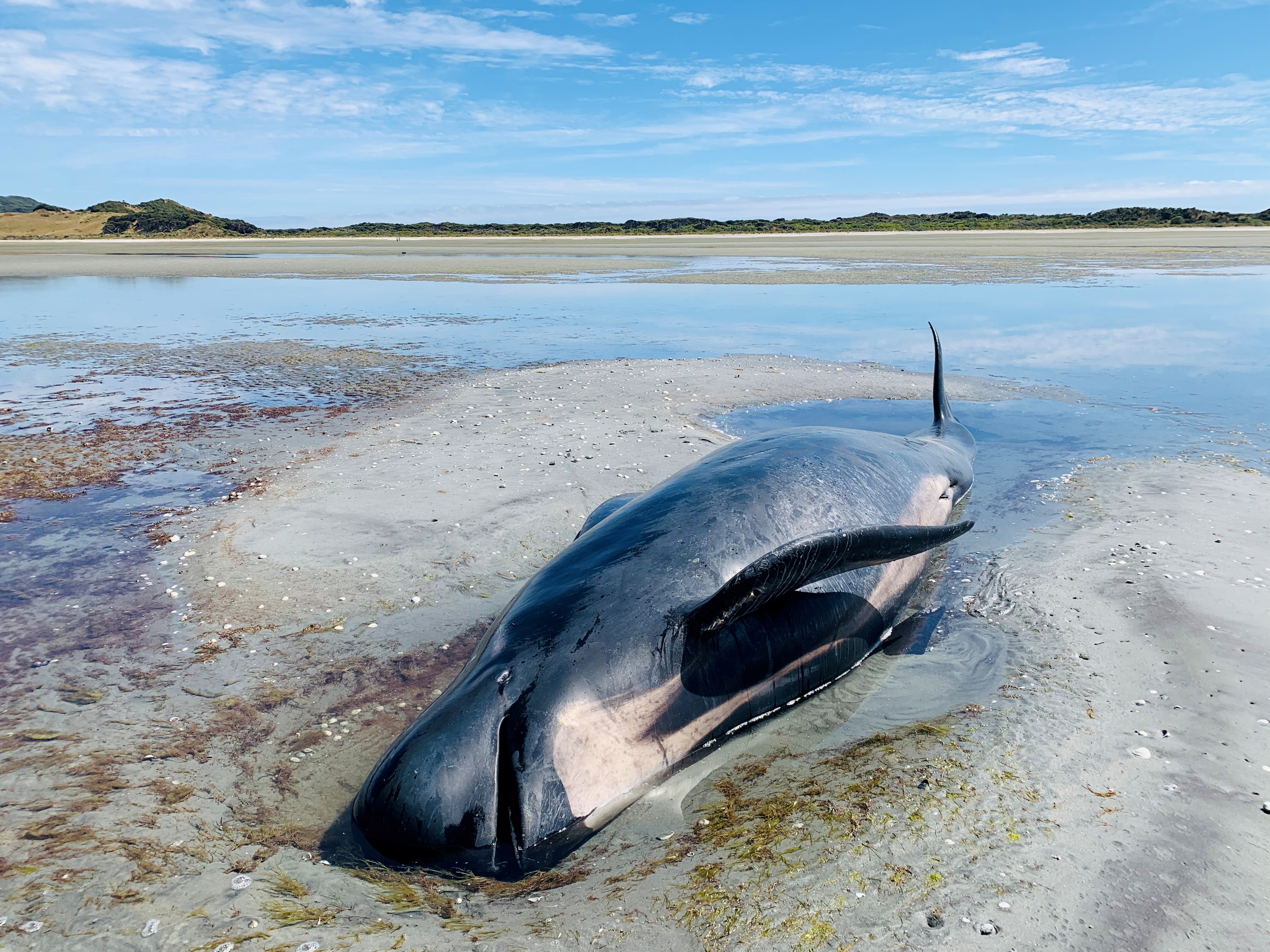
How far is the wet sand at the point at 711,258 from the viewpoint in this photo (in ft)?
109

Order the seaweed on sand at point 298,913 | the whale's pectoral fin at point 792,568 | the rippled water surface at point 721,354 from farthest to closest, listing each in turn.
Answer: the rippled water surface at point 721,354
the whale's pectoral fin at point 792,568
the seaweed on sand at point 298,913

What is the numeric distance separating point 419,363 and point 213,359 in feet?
13.6

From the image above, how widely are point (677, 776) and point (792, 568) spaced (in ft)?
3.49

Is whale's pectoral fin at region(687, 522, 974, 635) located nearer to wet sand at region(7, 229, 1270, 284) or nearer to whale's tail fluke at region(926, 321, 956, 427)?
whale's tail fluke at region(926, 321, 956, 427)

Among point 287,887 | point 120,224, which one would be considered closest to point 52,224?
point 120,224

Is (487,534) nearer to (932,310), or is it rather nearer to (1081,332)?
(1081,332)

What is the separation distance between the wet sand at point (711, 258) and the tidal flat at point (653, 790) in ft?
75.5

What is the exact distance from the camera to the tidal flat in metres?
2.77

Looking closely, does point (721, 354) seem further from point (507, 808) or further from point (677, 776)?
point (507, 808)

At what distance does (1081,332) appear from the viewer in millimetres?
16219

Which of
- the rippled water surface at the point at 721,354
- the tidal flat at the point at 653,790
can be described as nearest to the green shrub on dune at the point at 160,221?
the rippled water surface at the point at 721,354

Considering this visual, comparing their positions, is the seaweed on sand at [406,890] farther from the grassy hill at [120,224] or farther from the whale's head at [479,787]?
the grassy hill at [120,224]

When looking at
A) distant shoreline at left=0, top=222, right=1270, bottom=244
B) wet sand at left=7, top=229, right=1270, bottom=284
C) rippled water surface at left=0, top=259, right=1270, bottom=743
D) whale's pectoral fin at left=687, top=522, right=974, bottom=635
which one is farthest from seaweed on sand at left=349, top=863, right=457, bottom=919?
distant shoreline at left=0, top=222, right=1270, bottom=244

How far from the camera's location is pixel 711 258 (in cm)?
4678
